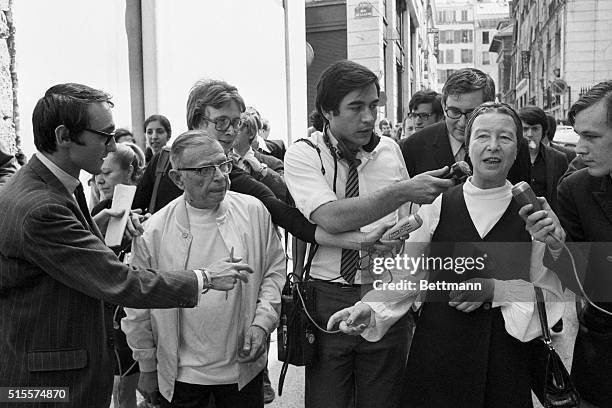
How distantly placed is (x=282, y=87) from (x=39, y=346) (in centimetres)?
1041

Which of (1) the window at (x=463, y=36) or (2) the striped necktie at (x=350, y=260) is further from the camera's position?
(1) the window at (x=463, y=36)

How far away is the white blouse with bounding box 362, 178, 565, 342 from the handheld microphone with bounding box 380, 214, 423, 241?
8cm

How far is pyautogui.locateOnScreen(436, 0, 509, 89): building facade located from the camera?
112 metres

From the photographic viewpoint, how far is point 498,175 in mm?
2410

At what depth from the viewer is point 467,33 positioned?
11400 cm

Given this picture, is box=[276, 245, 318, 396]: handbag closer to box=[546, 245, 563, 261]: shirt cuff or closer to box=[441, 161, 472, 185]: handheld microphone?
box=[441, 161, 472, 185]: handheld microphone

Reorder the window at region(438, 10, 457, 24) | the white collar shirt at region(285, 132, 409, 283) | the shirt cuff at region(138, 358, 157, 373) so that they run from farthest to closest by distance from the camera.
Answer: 1. the window at region(438, 10, 457, 24)
2. the shirt cuff at region(138, 358, 157, 373)
3. the white collar shirt at region(285, 132, 409, 283)

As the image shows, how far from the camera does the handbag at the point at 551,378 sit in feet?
7.12

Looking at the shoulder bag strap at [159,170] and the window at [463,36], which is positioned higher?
the window at [463,36]

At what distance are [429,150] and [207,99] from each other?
1.37 metres

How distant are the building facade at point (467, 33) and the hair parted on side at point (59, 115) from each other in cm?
11103

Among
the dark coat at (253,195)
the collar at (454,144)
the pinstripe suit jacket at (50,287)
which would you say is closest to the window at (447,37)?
the collar at (454,144)

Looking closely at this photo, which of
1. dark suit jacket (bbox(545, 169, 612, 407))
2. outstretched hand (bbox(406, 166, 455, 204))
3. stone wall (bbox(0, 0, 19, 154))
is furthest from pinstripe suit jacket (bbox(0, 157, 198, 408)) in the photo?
stone wall (bbox(0, 0, 19, 154))

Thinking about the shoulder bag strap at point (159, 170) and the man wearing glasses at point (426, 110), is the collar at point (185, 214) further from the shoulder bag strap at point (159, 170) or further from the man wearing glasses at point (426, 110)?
the man wearing glasses at point (426, 110)
